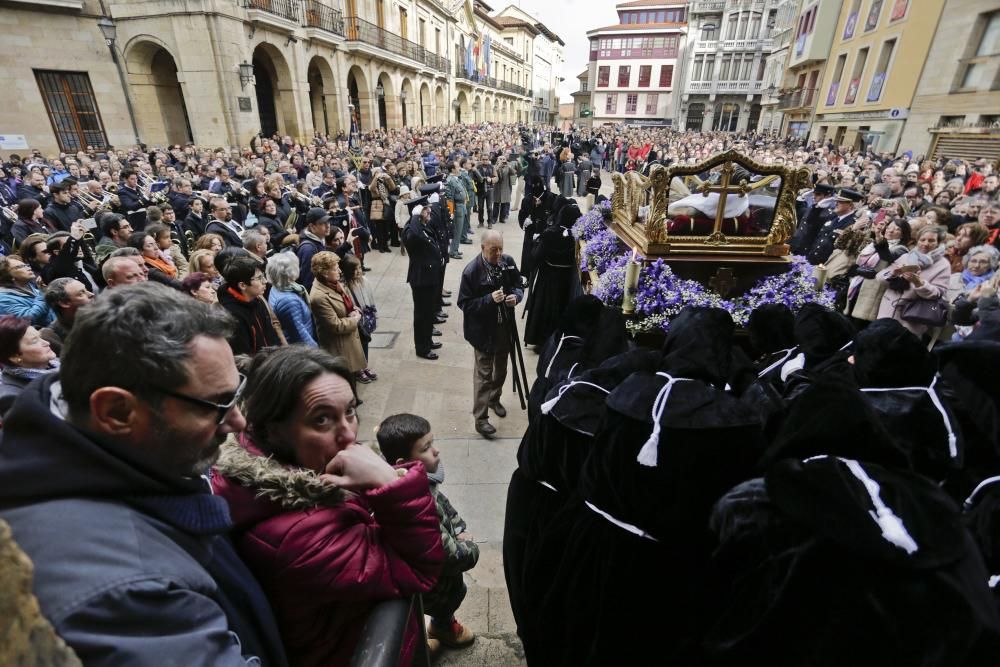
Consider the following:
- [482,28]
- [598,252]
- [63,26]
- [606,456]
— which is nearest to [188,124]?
[63,26]

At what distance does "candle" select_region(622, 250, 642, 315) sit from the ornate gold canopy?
8.1 inches

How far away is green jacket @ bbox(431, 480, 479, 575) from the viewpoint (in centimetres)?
197

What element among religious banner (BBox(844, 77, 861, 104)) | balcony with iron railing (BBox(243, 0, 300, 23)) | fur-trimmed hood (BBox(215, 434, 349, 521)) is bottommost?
fur-trimmed hood (BBox(215, 434, 349, 521))

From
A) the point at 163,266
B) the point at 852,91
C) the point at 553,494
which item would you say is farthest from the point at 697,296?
the point at 852,91

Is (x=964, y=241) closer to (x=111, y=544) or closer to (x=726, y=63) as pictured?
(x=111, y=544)

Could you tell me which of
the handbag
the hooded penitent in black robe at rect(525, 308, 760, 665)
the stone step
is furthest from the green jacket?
the handbag

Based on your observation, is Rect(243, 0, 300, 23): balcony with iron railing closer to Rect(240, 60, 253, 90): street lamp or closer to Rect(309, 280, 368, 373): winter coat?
Rect(240, 60, 253, 90): street lamp

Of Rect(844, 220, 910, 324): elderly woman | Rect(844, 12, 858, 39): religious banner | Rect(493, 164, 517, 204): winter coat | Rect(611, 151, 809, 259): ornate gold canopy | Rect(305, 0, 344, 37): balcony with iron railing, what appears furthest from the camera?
Rect(844, 12, 858, 39): religious banner

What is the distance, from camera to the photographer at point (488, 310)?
4.20 meters

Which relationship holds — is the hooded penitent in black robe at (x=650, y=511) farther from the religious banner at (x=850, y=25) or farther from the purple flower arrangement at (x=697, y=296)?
the religious banner at (x=850, y=25)

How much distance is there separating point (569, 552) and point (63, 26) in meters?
20.6

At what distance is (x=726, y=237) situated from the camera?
4.07 m

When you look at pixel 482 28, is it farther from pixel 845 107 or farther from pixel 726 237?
pixel 726 237

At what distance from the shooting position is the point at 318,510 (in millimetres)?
1236
